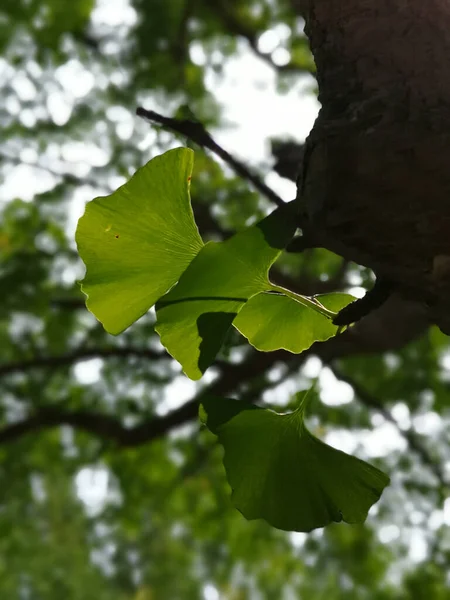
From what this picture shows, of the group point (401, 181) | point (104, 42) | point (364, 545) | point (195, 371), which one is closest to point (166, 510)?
point (364, 545)

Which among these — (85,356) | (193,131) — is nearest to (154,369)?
(85,356)

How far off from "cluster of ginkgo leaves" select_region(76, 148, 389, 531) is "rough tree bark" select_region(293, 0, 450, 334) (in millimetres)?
76

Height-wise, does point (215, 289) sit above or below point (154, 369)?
above

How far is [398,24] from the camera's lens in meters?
0.53

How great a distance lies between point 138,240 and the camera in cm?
57

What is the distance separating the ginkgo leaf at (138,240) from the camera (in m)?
0.54

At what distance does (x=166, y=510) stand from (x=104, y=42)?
90.5 inches

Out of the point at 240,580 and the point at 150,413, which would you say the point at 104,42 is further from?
the point at 240,580

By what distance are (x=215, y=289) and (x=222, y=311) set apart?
30 mm

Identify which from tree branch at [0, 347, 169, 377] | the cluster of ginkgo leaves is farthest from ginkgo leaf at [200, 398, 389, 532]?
tree branch at [0, 347, 169, 377]

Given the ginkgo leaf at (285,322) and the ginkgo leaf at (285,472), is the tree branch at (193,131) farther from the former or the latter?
the ginkgo leaf at (285,472)

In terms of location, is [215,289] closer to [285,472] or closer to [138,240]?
[138,240]

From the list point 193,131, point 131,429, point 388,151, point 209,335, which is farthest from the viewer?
point 131,429

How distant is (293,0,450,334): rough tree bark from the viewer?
1.45 feet
